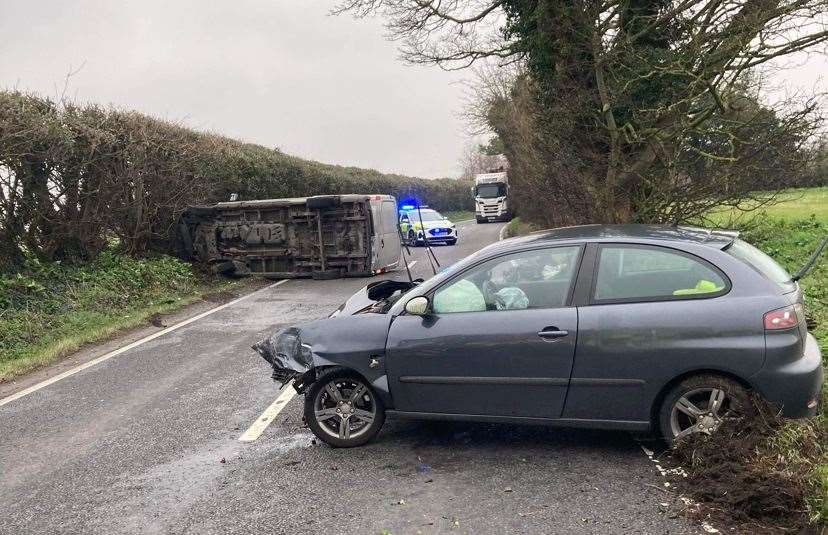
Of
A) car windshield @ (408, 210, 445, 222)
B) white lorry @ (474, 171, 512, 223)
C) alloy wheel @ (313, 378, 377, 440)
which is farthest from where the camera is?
white lorry @ (474, 171, 512, 223)

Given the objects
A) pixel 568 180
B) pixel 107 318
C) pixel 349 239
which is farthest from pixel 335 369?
pixel 349 239

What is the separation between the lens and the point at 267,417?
5562 mm

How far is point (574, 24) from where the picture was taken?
38.7 feet

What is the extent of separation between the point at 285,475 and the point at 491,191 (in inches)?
1419

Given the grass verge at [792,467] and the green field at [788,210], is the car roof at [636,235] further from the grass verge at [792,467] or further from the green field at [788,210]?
the green field at [788,210]

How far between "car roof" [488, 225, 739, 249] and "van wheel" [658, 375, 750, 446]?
94 centimetres

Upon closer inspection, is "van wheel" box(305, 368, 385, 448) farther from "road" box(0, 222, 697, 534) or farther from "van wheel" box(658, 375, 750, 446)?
"van wheel" box(658, 375, 750, 446)

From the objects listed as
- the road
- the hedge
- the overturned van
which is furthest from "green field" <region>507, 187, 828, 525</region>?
the overturned van

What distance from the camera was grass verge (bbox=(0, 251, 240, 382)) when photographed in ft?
29.7

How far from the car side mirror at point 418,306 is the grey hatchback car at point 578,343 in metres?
0.01

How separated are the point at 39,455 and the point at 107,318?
6139 mm

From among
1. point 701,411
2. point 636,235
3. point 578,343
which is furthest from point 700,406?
point 636,235

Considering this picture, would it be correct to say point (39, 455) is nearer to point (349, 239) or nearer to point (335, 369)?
point (335, 369)

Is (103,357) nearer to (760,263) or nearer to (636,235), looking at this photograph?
(636,235)
